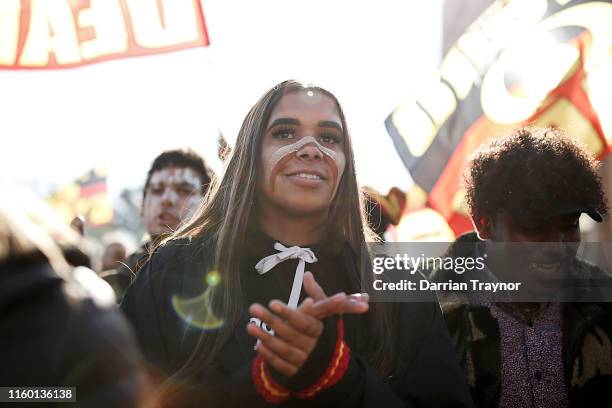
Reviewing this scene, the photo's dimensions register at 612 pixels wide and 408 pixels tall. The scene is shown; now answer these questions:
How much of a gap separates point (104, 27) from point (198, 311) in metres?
1.49

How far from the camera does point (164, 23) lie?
104 inches

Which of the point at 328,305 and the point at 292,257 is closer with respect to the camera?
the point at 328,305

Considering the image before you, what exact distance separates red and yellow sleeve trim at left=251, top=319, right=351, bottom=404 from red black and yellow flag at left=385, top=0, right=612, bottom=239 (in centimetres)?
141

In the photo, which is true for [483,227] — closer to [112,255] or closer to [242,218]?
[242,218]

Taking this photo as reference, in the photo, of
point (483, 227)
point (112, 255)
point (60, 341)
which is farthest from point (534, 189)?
point (112, 255)

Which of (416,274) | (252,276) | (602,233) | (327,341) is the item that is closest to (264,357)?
(327,341)

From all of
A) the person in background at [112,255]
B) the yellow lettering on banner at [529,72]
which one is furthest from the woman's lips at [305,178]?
the person in background at [112,255]

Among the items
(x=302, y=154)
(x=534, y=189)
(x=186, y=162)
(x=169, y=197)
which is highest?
(x=186, y=162)

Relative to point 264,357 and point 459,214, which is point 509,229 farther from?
point 264,357

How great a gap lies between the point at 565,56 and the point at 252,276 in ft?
5.25

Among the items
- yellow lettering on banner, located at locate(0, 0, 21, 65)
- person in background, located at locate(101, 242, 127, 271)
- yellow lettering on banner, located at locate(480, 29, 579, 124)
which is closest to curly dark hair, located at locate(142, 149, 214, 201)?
yellow lettering on banner, located at locate(0, 0, 21, 65)

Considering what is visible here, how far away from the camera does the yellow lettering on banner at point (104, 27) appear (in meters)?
2.53

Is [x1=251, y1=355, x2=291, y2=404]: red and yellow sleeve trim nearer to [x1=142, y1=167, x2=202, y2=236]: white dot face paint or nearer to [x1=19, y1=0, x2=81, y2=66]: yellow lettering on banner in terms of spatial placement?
[x1=142, y1=167, x2=202, y2=236]: white dot face paint

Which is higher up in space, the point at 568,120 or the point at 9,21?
the point at 9,21
